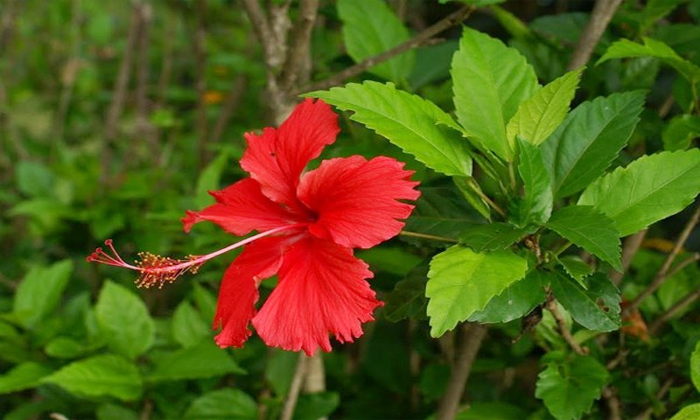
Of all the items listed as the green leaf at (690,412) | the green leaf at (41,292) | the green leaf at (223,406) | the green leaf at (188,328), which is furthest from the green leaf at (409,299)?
the green leaf at (41,292)

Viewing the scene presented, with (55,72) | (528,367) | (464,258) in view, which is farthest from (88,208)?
(464,258)

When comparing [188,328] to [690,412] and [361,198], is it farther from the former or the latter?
[690,412]

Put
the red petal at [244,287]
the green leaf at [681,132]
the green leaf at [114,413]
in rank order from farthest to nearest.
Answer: the green leaf at [114,413], the green leaf at [681,132], the red petal at [244,287]

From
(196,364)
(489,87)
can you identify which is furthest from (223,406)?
(489,87)

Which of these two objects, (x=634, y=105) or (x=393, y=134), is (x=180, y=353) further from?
(x=634, y=105)

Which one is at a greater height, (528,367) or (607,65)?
(607,65)

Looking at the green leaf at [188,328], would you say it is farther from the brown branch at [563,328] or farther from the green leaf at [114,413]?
the brown branch at [563,328]
